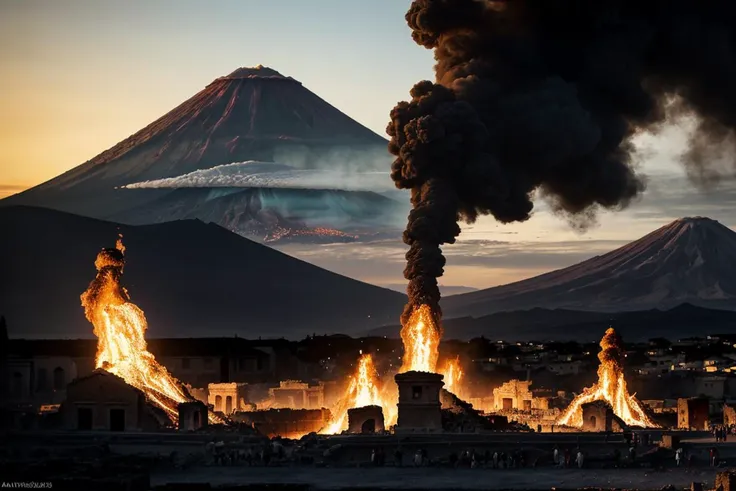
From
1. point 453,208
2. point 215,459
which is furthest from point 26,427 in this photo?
point 453,208

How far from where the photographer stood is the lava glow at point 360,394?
76688 millimetres

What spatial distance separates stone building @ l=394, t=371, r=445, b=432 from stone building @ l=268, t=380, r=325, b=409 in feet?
50.7

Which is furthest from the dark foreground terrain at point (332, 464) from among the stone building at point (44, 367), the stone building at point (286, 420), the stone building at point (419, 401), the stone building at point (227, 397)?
the stone building at point (44, 367)

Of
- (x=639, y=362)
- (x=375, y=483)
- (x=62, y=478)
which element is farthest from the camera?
(x=639, y=362)

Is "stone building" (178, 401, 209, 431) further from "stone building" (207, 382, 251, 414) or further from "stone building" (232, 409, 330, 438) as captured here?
"stone building" (207, 382, 251, 414)

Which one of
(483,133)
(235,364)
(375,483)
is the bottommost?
(375,483)

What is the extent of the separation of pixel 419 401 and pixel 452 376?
553 inches

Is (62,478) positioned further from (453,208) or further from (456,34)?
(456,34)

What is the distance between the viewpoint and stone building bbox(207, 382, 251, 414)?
86062mm

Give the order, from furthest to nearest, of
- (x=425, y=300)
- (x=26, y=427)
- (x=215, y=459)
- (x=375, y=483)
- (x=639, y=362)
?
(x=639, y=362) < (x=425, y=300) < (x=26, y=427) < (x=215, y=459) < (x=375, y=483)

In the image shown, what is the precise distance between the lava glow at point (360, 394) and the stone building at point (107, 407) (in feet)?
26.9

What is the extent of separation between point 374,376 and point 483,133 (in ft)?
35.1

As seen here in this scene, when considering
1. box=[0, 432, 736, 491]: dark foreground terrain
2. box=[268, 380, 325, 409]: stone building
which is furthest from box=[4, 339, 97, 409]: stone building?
box=[0, 432, 736, 491]: dark foreground terrain

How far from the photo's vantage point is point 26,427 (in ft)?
230
